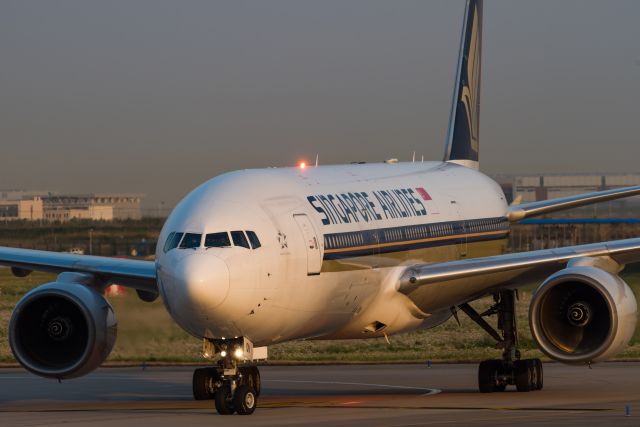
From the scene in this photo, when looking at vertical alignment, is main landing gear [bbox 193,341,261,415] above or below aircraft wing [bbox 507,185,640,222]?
below

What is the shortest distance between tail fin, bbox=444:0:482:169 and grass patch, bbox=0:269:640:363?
219 inches

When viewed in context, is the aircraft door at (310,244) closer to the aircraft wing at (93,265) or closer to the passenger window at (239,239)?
the passenger window at (239,239)

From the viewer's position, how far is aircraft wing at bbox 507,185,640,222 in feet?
107

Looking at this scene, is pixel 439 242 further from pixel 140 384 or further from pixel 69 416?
pixel 69 416

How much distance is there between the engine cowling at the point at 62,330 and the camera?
2575 centimetres

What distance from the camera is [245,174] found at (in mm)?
25141

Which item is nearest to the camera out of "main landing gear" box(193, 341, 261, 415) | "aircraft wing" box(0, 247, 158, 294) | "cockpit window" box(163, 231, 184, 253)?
"cockpit window" box(163, 231, 184, 253)

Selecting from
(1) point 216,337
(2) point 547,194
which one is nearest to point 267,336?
(1) point 216,337

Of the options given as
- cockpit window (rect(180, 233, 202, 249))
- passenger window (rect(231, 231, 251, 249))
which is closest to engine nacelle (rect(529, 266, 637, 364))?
passenger window (rect(231, 231, 251, 249))

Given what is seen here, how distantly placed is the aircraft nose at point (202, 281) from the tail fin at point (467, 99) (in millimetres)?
16584

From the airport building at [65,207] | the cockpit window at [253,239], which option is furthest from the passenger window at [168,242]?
the airport building at [65,207]

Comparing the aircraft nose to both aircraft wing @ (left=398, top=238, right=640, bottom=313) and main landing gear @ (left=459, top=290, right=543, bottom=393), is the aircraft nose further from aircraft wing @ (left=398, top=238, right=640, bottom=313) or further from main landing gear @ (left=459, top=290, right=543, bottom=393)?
main landing gear @ (left=459, top=290, right=543, bottom=393)

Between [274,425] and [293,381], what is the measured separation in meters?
11.4

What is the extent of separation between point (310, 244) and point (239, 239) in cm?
216
